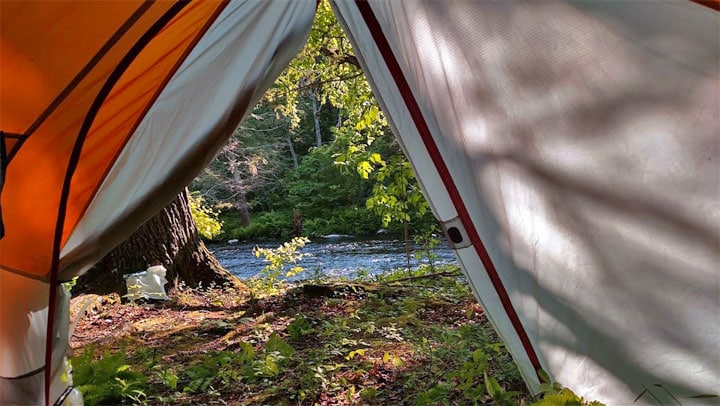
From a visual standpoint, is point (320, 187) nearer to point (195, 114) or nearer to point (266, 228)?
point (266, 228)

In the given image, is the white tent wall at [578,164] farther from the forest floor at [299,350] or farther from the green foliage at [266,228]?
the green foliage at [266,228]

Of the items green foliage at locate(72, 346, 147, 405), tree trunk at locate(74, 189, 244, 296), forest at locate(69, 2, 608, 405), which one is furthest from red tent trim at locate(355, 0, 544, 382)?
tree trunk at locate(74, 189, 244, 296)

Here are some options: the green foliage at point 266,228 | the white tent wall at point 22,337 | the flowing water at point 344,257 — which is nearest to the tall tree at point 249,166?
the green foliage at point 266,228

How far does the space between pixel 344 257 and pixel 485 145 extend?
9.01 meters

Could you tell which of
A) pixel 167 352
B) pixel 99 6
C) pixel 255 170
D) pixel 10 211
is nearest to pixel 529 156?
pixel 99 6

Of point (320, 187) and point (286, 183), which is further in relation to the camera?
point (286, 183)

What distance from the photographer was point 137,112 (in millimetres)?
1929

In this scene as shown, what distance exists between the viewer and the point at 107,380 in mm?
2670

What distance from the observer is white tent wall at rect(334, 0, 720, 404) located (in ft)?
4.83

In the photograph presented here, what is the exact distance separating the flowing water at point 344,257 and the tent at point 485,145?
17.8 feet

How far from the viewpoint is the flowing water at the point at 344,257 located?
28.7ft

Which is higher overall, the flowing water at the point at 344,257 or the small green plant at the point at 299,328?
the small green plant at the point at 299,328

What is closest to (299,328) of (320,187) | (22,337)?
(22,337)

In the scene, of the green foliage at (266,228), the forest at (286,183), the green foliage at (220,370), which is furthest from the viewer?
the green foliage at (266,228)
